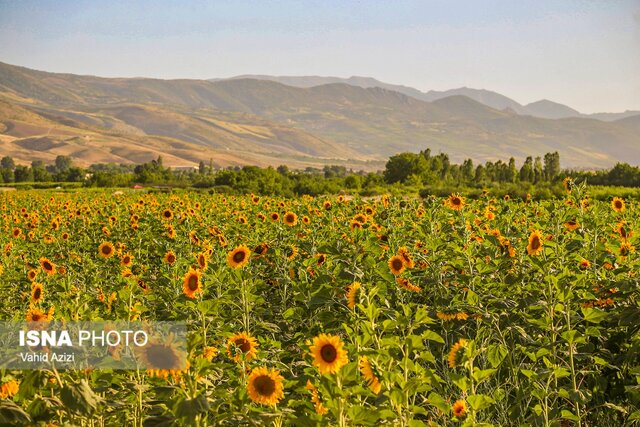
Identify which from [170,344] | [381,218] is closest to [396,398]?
[170,344]

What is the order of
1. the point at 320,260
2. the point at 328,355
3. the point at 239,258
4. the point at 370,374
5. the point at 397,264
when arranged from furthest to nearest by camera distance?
the point at 320,260 → the point at 239,258 → the point at 397,264 → the point at 370,374 → the point at 328,355

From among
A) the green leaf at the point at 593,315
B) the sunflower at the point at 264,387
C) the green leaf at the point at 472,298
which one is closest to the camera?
the sunflower at the point at 264,387

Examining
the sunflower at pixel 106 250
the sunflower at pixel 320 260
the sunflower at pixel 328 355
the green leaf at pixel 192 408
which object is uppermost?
the sunflower at pixel 328 355

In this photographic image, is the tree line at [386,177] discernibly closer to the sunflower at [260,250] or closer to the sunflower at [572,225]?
the sunflower at [572,225]

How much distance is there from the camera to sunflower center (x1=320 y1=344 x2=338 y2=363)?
2.86m

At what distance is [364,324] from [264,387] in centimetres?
62

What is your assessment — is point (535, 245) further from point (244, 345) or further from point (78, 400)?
point (78, 400)

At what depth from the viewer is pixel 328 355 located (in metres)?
2.88

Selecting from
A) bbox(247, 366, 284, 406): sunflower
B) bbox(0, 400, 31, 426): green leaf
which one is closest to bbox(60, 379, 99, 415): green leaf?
bbox(0, 400, 31, 426): green leaf

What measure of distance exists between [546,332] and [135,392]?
3.50m

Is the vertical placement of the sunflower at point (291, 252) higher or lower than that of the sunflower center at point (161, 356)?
lower

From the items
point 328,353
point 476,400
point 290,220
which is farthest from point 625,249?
point 290,220

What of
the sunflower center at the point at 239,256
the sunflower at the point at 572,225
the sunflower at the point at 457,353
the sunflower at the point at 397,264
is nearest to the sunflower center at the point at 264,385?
the sunflower at the point at 457,353

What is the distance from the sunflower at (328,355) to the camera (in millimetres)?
2830
